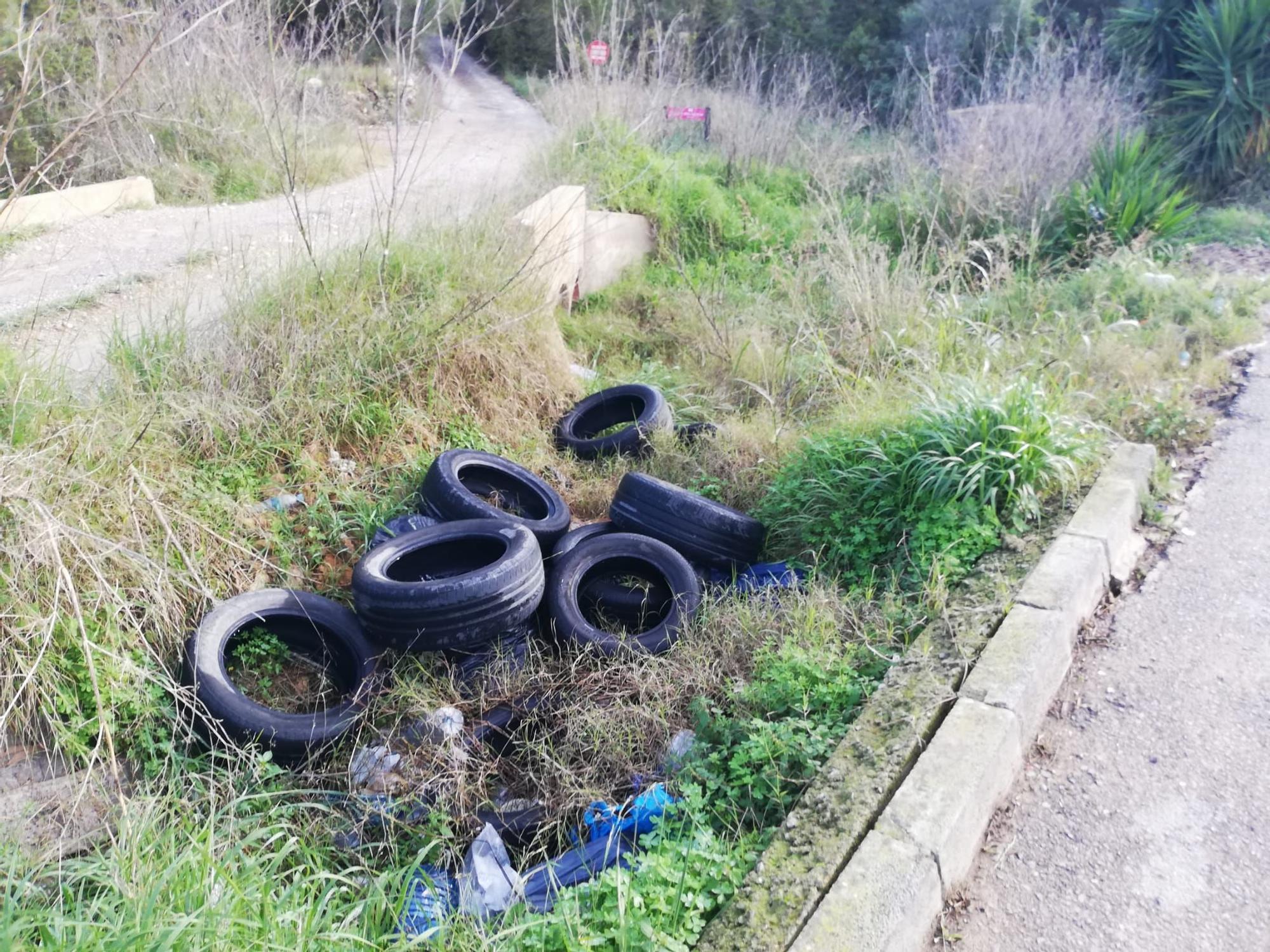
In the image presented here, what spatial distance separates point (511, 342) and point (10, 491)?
3.49m

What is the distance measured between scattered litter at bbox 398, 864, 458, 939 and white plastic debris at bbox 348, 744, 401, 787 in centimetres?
46

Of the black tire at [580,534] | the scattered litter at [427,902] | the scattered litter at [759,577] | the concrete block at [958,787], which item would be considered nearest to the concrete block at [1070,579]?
the concrete block at [958,787]

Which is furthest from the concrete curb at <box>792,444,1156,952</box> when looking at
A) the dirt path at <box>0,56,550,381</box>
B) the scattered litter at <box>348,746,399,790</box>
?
the dirt path at <box>0,56,550,381</box>

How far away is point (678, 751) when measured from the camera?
3594 mm

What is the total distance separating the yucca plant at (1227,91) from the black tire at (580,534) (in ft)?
37.2

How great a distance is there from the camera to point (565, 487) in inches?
239

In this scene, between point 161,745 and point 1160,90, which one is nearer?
point 161,745

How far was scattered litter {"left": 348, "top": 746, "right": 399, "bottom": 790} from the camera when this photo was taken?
3.78 m

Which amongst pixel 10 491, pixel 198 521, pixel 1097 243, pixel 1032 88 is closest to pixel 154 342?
pixel 198 521

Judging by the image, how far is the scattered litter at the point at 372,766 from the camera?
12.4 feet

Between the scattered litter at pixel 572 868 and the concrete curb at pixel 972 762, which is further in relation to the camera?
the scattered litter at pixel 572 868

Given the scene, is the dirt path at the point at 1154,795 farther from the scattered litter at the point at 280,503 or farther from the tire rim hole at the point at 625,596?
the scattered litter at the point at 280,503

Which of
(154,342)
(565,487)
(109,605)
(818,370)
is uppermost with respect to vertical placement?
(154,342)

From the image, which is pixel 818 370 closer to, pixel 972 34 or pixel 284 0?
pixel 284 0
